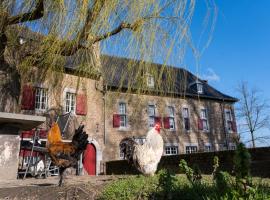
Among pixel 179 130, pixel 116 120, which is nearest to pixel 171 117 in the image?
pixel 179 130

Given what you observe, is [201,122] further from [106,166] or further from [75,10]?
[75,10]

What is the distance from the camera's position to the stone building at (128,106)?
12.1 feet

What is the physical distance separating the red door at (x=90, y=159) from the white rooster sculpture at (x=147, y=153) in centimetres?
971

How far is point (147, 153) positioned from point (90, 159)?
10.5m

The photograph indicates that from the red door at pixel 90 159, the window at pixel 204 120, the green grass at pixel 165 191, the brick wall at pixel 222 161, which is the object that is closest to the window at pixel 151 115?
the window at pixel 204 120

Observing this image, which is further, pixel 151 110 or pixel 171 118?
pixel 171 118

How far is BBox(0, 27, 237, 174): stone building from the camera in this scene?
12.1 feet

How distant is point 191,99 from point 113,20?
64.1ft

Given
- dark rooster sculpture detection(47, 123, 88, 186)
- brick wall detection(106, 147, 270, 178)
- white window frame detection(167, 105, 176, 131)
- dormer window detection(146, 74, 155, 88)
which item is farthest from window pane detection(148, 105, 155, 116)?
dormer window detection(146, 74, 155, 88)

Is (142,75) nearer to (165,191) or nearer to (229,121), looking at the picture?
(165,191)

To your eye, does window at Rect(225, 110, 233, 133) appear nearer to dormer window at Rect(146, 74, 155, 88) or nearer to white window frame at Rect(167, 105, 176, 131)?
white window frame at Rect(167, 105, 176, 131)

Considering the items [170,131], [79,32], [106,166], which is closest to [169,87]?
[79,32]

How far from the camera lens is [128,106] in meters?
14.1

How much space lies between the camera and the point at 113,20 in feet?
10.7
